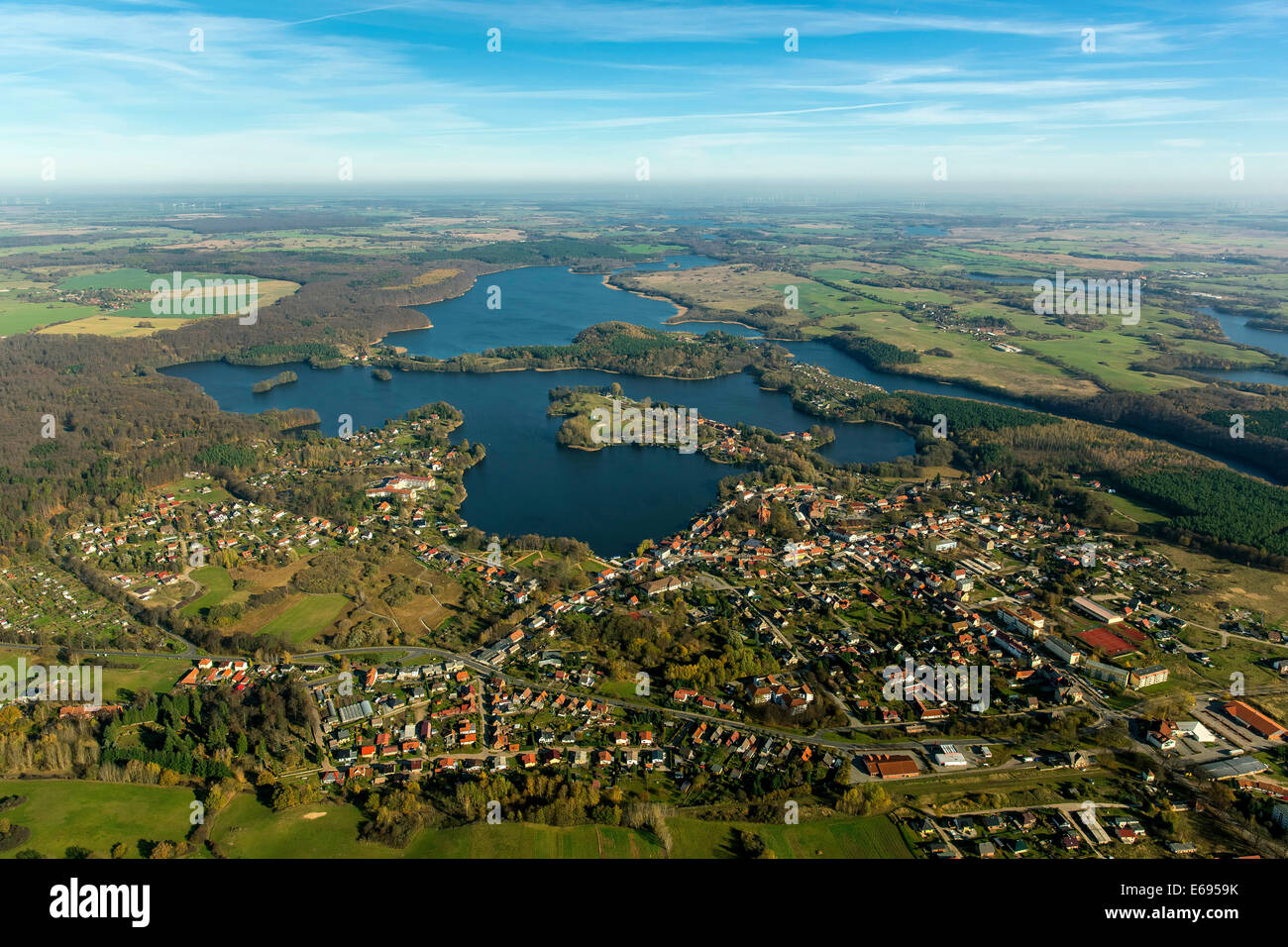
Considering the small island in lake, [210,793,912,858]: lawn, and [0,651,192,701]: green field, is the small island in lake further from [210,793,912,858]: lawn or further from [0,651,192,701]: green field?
[210,793,912,858]: lawn

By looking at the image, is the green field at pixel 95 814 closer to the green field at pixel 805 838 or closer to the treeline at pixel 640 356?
the green field at pixel 805 838

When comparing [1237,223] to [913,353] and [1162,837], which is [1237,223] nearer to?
[913,353]

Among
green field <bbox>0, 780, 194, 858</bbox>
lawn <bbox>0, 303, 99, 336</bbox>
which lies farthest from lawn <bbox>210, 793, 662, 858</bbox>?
lawn <bbox>0, 303, 99, 336</bbox>

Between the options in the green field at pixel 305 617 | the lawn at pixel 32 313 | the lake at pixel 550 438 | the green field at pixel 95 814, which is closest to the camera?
the green field at pixel 95 814

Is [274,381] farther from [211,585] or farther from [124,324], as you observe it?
[211,585]

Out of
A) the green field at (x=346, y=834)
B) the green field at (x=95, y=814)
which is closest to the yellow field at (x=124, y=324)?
the green field at (x=95, y=814)

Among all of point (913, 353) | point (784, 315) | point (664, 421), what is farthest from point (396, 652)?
point (784, 315)
